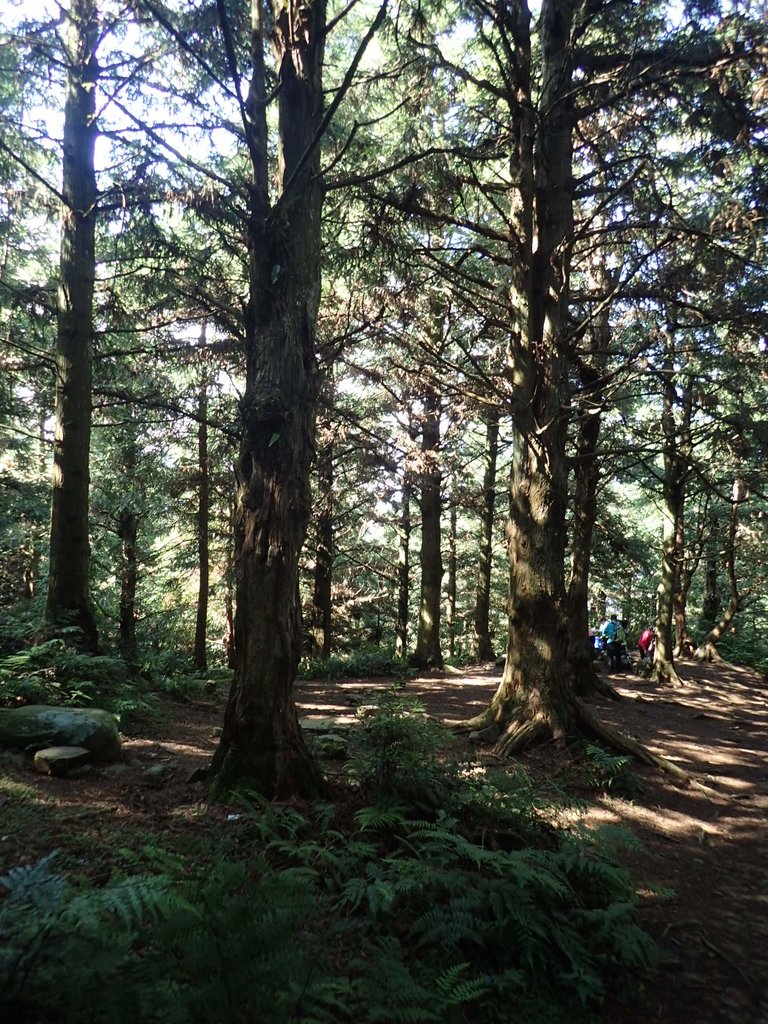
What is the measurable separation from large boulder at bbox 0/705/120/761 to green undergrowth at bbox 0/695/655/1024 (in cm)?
189

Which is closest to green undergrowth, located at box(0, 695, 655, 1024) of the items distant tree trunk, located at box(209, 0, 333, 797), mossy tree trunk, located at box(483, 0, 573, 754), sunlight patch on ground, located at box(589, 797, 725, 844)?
distant tree trunk, located at box(209, 0, 333, 797)

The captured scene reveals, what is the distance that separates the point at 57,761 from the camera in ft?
16.2

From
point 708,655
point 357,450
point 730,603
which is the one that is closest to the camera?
point 357,450

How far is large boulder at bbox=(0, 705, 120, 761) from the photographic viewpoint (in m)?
5.24

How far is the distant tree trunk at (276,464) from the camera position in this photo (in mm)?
4680

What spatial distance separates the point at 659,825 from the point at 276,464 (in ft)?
15.9

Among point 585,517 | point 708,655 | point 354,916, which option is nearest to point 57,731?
point 354,916

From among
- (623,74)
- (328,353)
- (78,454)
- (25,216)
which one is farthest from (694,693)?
(25,216)

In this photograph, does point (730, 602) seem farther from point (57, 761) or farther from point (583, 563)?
point (57, 761)

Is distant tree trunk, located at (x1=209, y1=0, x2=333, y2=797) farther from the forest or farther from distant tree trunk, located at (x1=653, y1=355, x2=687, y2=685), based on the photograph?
distant tree trunk, located at (x1=653, y1=355, x2=687, y2=685)

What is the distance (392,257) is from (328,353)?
4.33 metres

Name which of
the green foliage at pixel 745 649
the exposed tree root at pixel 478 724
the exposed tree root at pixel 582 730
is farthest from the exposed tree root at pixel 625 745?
the green foliage at pixel 745 649

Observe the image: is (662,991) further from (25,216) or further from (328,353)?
(25,216)

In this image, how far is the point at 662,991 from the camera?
3059 millimetres
